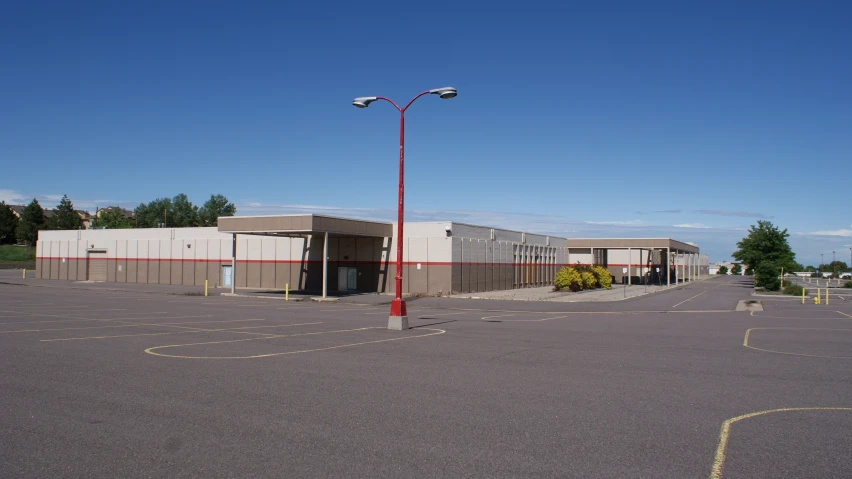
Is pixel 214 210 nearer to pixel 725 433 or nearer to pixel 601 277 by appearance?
pixel 601 277

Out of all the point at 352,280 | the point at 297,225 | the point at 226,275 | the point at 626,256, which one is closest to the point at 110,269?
the point at 226,275

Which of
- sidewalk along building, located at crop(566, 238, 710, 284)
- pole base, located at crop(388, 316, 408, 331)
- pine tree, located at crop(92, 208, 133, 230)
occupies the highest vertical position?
pine tree, located at crop(92, 208, 133, 230)

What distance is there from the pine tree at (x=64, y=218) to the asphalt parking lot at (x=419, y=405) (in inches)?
4725

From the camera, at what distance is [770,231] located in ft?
190

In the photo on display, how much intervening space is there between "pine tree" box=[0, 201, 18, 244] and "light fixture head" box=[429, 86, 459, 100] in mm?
122897

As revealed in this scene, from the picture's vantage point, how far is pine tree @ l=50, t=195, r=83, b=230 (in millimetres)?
121062

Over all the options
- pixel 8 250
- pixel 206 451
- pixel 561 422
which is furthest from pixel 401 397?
pixel 8 250

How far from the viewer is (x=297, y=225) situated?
118ft

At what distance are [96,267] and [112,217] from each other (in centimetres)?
6568

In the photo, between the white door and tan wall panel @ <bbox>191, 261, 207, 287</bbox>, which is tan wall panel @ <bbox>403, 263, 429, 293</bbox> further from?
tan wall panel @ <bbox>191, 261, 207, 287</bbox>

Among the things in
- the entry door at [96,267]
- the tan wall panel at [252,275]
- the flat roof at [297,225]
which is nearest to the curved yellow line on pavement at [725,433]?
the flat roof at [297,225]

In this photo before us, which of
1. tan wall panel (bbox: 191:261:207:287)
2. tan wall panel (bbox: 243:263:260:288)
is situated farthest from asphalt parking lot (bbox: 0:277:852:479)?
tan wall panel (bbox: 191:261:207:287)

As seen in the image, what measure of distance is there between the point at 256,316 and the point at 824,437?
2005 centimetres

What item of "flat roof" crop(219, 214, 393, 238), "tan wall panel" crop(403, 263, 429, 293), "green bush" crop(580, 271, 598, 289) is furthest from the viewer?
"green bush" crop(580, 271, 598, 289)
